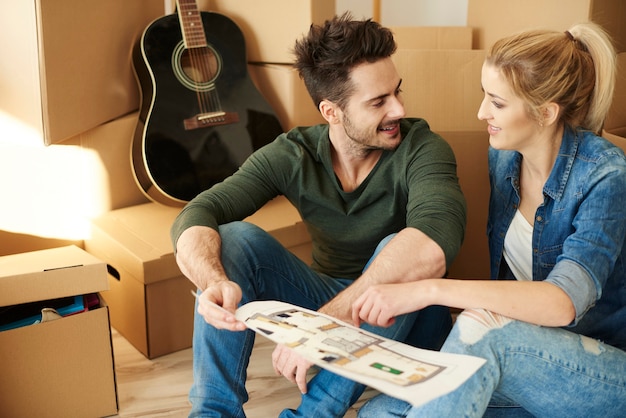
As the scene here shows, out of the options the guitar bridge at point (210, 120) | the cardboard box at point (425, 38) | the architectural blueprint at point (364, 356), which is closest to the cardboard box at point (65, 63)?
the guitar bridge at point (210, 120)

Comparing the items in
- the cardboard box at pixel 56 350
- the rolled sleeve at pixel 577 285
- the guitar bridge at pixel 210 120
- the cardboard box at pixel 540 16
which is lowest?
the cardboard box at pixel 56 350

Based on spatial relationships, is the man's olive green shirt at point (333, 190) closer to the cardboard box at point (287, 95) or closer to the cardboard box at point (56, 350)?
the cardboard box at point (56, 350)

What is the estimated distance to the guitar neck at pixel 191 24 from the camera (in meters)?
2.21

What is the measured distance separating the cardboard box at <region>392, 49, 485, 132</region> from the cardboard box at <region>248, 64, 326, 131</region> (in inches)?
16.4

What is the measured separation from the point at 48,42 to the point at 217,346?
0.84m

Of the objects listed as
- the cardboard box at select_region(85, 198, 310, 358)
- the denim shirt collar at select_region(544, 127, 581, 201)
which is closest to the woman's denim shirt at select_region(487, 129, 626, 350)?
the denim shirt collar at select_region(544, 127, 581, 201)

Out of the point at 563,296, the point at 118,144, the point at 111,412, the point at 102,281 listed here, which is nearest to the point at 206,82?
the point at 118,144

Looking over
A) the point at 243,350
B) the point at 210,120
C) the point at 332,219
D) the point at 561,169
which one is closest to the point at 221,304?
the point at 243,350

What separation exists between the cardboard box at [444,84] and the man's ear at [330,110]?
0.36 meters

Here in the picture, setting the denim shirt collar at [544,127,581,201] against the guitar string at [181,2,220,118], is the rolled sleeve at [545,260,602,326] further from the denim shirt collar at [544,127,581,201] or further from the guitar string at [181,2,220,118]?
the guitar string at [181,2,220,118]

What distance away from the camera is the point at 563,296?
1.17 meters

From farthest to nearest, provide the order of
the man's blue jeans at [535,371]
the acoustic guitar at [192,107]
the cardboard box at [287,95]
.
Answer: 1. the cardboard box at [287,95]
2. the acoustic guitar at [192,107]
3. the man's blue jeans at [535,371]

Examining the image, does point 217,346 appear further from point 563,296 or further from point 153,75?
point 153,75

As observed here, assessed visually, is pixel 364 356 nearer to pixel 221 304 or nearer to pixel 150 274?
pixel 221 304
